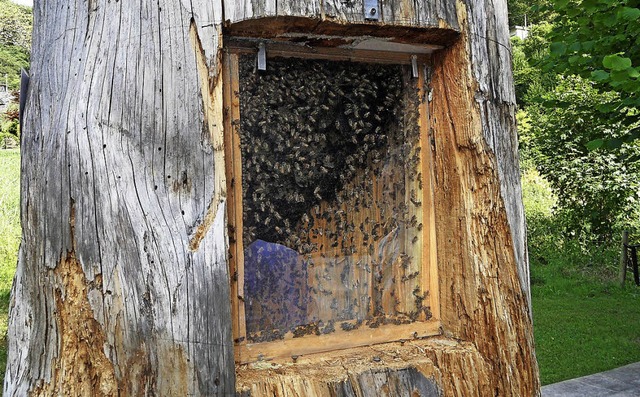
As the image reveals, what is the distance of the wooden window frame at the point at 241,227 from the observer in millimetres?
1959

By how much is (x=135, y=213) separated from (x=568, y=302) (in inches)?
315

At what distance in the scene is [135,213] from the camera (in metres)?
1.72

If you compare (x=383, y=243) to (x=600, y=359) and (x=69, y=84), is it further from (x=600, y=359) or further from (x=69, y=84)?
(x=600, y=359)

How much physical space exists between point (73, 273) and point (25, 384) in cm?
44

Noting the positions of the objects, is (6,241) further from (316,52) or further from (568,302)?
(568,302)

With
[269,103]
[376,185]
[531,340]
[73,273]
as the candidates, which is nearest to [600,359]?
[531,340]

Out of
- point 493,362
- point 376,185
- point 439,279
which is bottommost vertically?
point 493,362

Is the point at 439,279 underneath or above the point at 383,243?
underneath

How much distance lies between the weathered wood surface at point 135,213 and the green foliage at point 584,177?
929 centimetres

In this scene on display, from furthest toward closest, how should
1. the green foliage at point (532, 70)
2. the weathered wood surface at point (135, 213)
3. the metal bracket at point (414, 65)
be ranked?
the green foliage at point (532, 70)
the metal bracket at point (414, 65)
the weathered wood surface at point (135, 213)

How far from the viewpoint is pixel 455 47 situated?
210 cm

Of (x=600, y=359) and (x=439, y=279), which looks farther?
(x=600, y=359)

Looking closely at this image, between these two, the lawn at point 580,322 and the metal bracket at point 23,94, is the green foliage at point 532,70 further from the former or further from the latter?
the metal bracket at point 23,94

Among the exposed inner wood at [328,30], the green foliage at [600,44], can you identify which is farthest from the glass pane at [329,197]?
the green foliage at [600,44]
